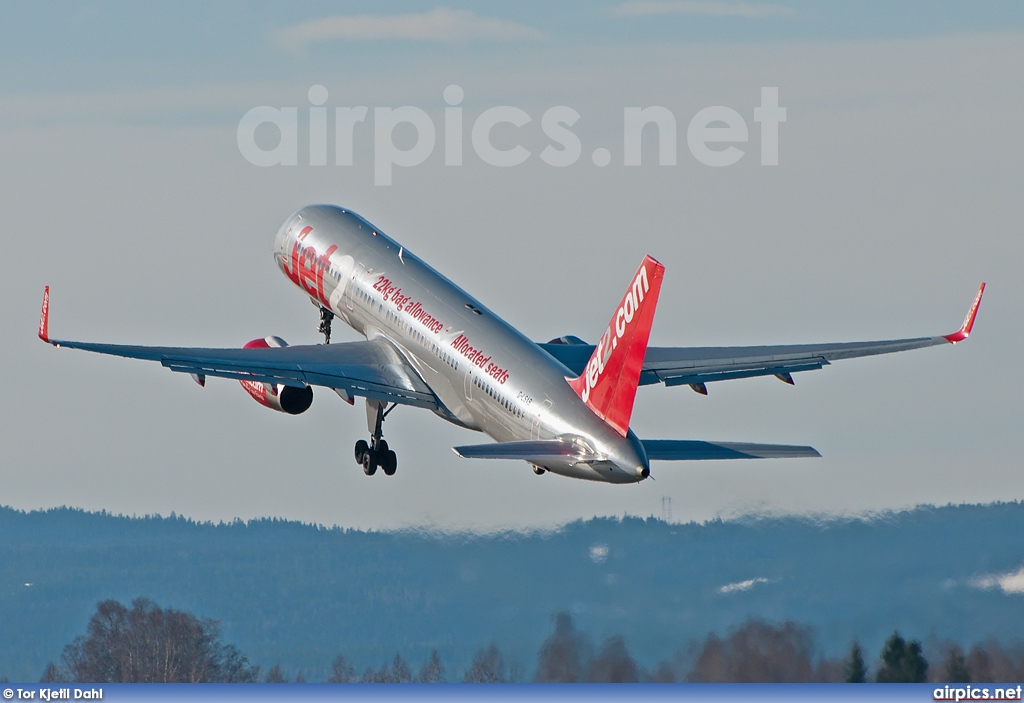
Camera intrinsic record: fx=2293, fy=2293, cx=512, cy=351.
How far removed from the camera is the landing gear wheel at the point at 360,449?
7525 centimetres

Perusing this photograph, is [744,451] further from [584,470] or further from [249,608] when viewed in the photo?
[249,608]

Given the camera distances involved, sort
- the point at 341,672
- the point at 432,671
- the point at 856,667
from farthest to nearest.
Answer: the point at 341,672
the point at 432,671
the point at 856,667

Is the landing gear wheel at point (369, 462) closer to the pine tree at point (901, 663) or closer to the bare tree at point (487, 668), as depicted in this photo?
the bare tree at point (487, 668)

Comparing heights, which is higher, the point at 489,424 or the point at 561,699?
the point at 489,424

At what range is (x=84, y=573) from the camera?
97125 mm

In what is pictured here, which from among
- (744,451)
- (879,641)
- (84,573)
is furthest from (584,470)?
(84,573)

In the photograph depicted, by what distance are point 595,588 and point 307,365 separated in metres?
13.6

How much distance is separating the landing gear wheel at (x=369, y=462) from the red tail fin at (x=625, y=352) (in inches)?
567

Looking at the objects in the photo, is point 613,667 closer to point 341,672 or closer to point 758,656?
point 758,656

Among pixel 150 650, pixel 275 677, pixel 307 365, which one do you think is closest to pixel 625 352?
→ pixel 307 365

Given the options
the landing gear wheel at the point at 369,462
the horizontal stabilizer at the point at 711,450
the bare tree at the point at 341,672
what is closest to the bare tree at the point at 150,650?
the bare tree at the point at 341,672

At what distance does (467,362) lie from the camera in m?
68.0

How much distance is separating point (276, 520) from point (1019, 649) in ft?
113

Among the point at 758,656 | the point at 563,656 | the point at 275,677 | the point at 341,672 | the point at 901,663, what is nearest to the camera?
the point at 901,663
